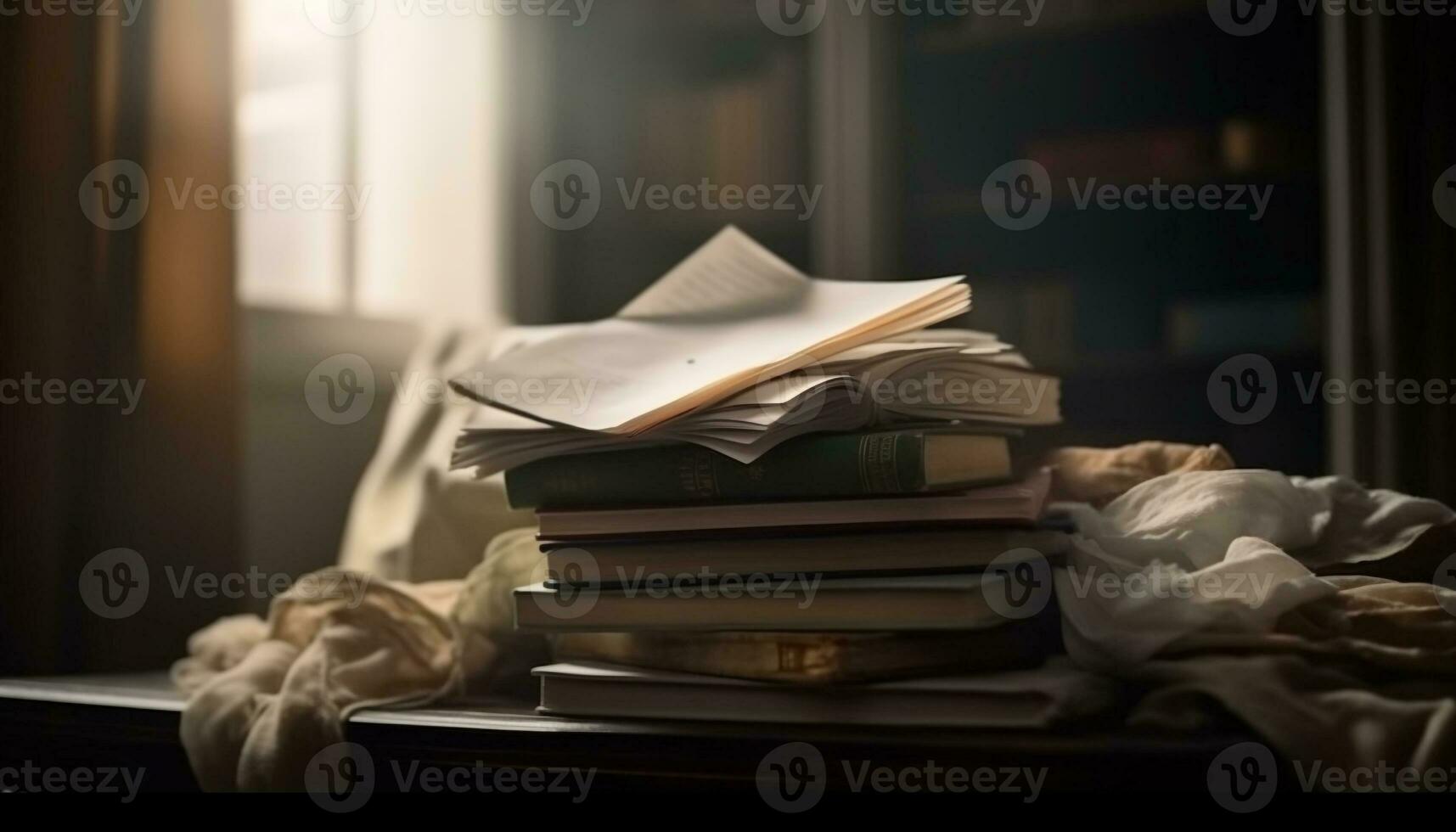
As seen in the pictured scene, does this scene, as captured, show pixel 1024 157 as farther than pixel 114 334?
Yes

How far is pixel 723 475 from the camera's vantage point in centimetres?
77

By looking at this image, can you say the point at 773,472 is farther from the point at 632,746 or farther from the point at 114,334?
the point at 114,334

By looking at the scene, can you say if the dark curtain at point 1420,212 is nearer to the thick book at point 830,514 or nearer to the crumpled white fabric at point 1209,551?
the crumpled white fabric at point 1209,551

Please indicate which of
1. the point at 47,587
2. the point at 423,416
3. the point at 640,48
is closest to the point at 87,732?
the point at 47,587

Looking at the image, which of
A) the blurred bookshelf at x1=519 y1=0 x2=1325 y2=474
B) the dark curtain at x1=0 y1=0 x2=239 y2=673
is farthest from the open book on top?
the blurred bookshelf at x1=519 y1=0 x2=1325 y2=474

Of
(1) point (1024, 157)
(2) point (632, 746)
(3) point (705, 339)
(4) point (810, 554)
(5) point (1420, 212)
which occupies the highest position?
(1) point (1024, 157)

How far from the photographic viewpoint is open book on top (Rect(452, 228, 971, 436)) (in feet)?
2.55

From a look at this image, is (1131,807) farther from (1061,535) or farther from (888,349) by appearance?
(888,349)

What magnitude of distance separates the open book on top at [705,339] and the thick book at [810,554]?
0.28ft

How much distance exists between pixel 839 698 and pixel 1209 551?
0.85ft

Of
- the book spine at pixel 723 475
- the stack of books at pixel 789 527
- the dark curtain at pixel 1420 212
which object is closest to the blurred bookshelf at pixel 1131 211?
the dark curtain at pixel 1420 212

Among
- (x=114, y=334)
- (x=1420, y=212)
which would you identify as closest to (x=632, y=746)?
(x=114, y=334)

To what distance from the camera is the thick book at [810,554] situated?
2.44 ft

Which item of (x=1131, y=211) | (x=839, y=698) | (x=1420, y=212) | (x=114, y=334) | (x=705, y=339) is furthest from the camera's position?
(x=1131, y=211)
